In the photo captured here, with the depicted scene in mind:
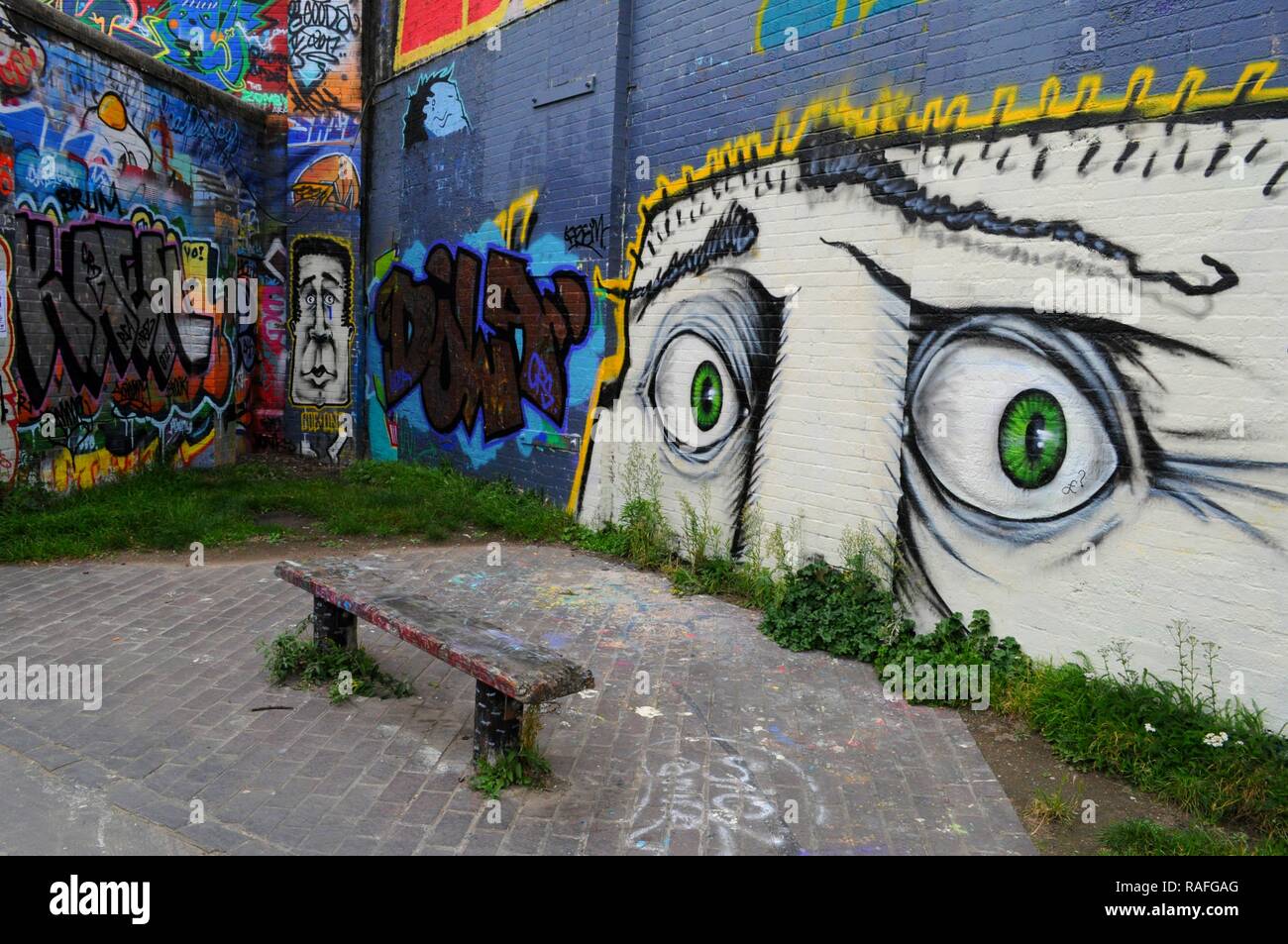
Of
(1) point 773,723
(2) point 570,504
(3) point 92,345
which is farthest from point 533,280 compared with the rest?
(1) point 773,723

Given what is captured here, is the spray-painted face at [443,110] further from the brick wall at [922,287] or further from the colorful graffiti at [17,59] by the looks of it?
the colorful graffiti at [17,59]

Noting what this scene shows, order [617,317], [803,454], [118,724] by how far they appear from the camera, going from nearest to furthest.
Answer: [118,724], [803,454], [617,317]

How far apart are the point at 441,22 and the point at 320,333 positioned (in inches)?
160

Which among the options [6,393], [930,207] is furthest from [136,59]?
[930,207]

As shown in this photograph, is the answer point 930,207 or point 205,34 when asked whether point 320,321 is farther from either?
point 930,207

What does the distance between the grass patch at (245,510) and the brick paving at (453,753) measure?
124cm

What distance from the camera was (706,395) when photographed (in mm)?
7184

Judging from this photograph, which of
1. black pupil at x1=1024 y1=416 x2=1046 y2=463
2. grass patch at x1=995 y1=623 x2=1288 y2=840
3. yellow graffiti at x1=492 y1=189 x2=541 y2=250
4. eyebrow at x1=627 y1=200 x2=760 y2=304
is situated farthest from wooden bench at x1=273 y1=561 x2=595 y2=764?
yellow graffiti at x1=492 y1=189 x2=541 y2=250

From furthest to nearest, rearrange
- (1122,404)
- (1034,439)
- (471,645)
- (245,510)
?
(245,510), (1034,439), (1122,404), (471,645)

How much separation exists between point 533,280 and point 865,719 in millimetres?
5696

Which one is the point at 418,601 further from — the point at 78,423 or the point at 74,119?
the point at 74,119

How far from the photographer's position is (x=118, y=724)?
4.25 m

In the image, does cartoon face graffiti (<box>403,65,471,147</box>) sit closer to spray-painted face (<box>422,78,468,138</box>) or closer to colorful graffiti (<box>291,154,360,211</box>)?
spray-painted face (<box>422,78,468,138</box>)

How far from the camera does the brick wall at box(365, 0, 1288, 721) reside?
4.19 metres
